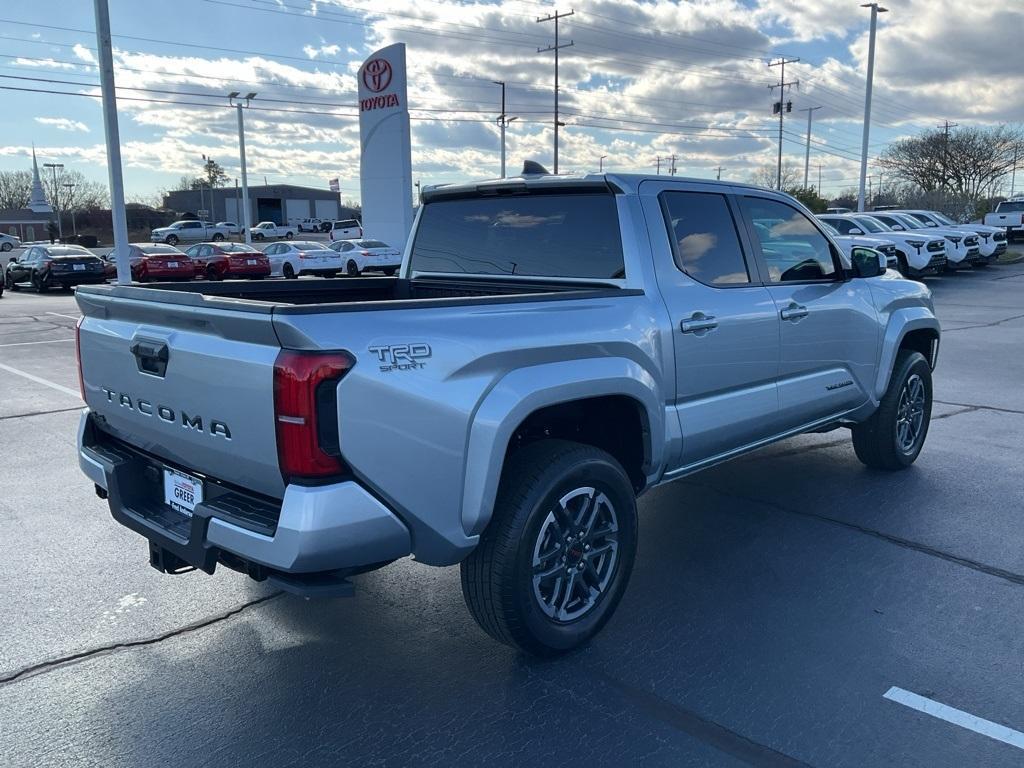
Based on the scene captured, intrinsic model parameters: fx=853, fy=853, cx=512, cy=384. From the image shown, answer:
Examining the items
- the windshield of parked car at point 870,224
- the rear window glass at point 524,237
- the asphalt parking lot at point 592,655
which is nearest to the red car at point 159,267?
the windshield of parked car at point 870,224

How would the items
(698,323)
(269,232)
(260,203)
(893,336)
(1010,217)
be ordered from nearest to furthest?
1. (698,323)
2. (893,336)
3. (1010,217)
4. (269,232)
5. (260,203)

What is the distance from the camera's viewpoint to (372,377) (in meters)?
2.75

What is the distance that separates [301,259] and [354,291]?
1125 inches

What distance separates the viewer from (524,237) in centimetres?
445

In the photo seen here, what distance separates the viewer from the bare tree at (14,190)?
10344 centimetres

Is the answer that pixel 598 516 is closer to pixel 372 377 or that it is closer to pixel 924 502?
pixel 372 377

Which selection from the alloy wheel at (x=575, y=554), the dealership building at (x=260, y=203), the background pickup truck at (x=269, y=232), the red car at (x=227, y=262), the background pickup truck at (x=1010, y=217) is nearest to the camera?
the alloy wheel at (x=575, y=554)

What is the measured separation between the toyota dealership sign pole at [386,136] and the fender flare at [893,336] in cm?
2254

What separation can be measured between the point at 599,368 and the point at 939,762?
1820mm

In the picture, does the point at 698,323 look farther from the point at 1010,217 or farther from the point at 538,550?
the point at 1010,217

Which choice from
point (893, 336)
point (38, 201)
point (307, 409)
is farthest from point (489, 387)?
point (38, 201)

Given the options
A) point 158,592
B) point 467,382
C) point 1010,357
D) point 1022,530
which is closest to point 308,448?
point 467,382

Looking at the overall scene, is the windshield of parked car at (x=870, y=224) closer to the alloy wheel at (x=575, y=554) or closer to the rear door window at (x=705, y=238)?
the rear door window at (x=705, y=238)

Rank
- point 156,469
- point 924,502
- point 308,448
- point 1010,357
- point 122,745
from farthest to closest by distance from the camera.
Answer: point 1010,357 < point 924,502 < point 156,469 < point 122,745 < point 308,448
